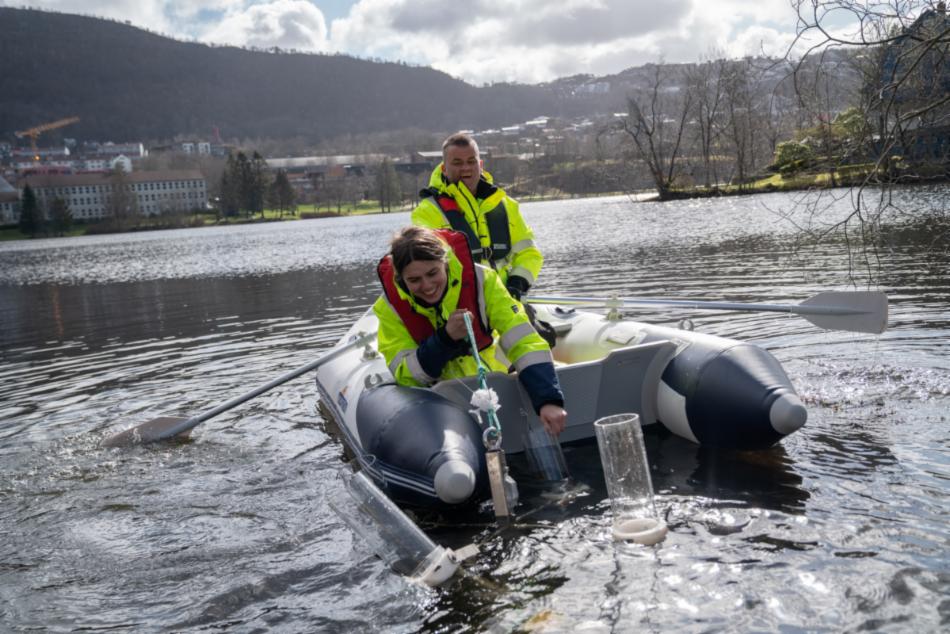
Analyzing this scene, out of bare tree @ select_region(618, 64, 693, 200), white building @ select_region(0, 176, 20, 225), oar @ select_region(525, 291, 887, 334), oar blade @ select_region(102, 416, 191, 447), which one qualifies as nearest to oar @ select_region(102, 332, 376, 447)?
oar blade @ select_region(102, 416, 191, 447)

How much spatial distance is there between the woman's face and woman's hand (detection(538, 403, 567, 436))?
2.94 ft

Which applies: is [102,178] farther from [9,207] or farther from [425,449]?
[425,449]

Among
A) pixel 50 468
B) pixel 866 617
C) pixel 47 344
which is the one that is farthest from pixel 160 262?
pixel 866 617

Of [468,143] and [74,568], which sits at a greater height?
[468,143]

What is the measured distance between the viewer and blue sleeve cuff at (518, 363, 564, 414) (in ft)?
15.0

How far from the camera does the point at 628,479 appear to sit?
12.8 feet

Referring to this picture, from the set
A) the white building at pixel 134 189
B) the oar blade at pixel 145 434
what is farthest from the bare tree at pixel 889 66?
the white building at pixel 134 189

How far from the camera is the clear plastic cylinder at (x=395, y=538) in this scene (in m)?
3.79

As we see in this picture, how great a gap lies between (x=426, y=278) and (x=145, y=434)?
373 cm

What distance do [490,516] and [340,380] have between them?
229cm

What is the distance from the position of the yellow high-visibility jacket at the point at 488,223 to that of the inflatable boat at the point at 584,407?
1.02m

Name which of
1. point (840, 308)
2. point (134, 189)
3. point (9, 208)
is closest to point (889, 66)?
point (840, 308)

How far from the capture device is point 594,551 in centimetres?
396

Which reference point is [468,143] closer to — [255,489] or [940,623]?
[255,489]
